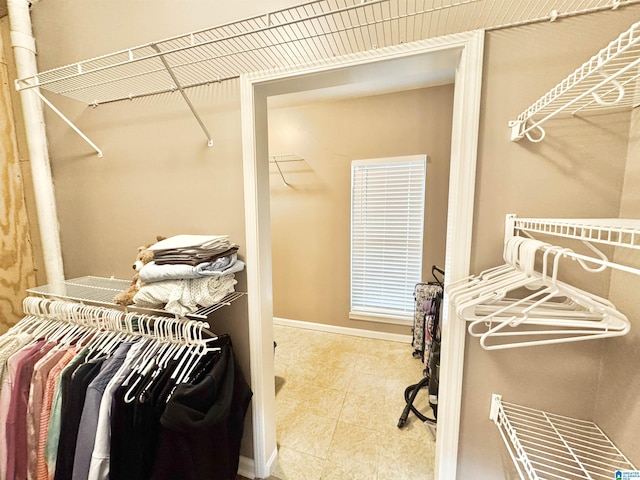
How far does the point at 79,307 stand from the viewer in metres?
1.19

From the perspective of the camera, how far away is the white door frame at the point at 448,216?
2.93 feet

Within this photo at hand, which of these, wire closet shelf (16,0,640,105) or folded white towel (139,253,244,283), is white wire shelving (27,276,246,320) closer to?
folded white towel (139,253,244,283)

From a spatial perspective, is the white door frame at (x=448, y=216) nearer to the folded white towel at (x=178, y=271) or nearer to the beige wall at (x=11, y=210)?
the folded white towel at (x=178, y=271)

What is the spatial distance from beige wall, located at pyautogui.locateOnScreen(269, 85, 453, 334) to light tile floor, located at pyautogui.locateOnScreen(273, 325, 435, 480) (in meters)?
0.45

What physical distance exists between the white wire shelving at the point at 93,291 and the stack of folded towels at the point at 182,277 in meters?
0.10

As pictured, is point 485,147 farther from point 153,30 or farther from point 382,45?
point 153,30

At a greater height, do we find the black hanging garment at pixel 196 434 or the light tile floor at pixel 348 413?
the black hanging garment at pixel 196 434

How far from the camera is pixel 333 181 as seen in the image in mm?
2818

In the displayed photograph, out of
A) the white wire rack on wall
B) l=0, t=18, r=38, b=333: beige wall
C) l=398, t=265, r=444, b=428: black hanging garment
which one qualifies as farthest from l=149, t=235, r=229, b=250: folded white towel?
l=398, t=265, r=444, b=428: black hanging garment

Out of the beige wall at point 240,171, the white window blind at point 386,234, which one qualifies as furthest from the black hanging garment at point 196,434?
the white window blind at point 386,234

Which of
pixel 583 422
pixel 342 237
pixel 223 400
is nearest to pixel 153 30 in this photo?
pixel 223 400

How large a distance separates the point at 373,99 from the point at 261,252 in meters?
2.19

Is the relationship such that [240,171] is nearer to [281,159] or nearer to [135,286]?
[135,286]

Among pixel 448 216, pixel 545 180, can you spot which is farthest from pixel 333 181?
pixel 545 180
